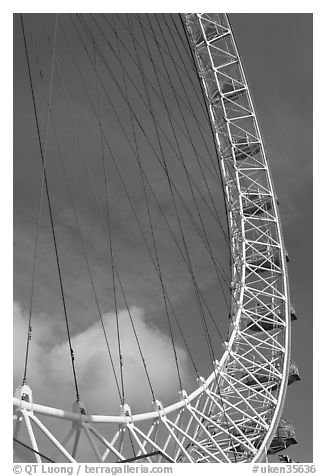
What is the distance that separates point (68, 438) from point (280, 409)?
17275 millimetres

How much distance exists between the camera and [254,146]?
3594 cm

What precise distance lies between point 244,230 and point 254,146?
4807 mm

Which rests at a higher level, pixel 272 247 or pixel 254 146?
pixel 254 146

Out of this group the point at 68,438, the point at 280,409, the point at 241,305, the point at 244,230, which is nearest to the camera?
the point at 68,438

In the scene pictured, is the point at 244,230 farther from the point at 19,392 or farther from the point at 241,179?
the point at 19,392

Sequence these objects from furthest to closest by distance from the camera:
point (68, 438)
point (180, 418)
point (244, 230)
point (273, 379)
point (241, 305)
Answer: point (244, 230) → point (241, 305) → point (273, 379) → point (180, 418) → point (68, 438)

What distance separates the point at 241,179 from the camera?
3628 centimetres

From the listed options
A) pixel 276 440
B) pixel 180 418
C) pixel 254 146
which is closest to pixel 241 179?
pixel 254 146
